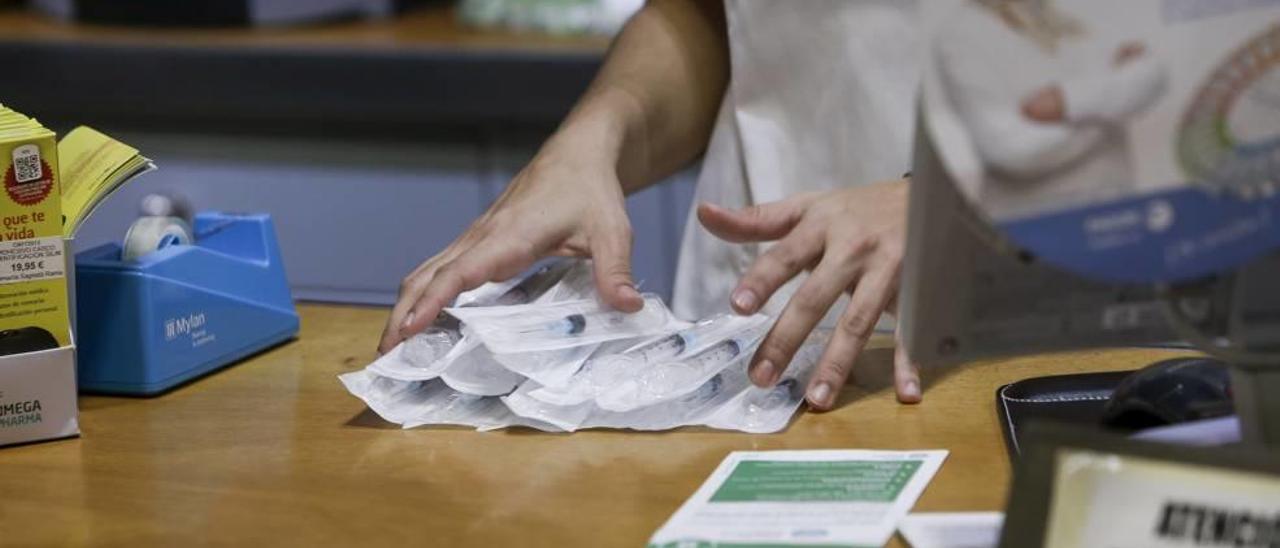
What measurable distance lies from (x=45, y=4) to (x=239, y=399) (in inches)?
78.8

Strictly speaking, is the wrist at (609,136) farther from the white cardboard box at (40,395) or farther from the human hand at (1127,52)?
the human hand at (1127,52)

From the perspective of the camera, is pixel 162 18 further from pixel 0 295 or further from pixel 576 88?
pixel 0 295

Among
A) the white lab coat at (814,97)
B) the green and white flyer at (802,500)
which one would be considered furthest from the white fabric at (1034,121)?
the white lab coat at (814,97)

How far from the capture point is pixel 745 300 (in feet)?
3.91

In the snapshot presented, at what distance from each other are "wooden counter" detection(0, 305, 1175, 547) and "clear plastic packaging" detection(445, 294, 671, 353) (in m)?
0.06

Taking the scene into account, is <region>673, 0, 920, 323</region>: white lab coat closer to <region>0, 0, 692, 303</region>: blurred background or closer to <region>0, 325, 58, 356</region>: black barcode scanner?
<region>0, 325, 58, 356</region>: black barcode scanner

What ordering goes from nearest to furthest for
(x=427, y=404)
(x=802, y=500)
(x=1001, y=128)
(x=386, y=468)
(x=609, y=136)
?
(x=1001, y=128), (x=802, y=500), (x=386, y=468), (x=427, y=404), (x=609, y=136)

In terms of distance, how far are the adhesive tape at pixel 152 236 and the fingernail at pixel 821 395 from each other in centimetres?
48

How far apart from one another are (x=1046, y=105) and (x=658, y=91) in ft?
2.76

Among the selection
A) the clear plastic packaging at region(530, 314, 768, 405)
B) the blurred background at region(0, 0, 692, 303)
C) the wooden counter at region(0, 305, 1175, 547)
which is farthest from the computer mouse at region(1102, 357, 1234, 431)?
the blurred background at region(0, 0, 692, 303)

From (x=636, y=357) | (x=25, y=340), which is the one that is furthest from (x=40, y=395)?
(x=636, y=357)

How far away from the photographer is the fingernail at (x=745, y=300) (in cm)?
119

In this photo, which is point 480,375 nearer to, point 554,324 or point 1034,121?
point 554,324

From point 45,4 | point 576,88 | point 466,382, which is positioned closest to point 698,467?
point 466,382
